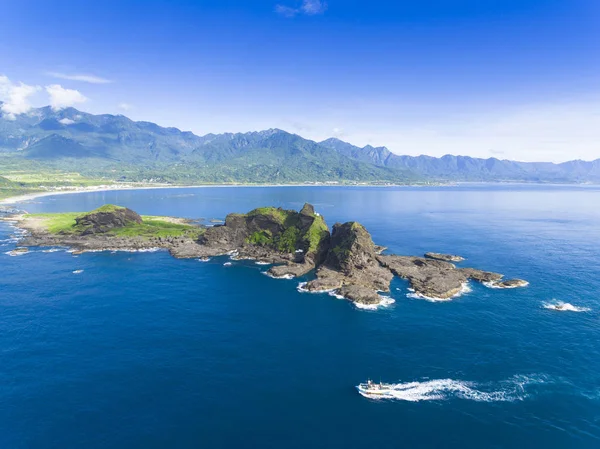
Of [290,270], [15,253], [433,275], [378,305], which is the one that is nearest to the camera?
[378,305]

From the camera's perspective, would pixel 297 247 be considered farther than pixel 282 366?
Yes

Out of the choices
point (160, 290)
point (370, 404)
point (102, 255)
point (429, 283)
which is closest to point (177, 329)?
point (160, 290)

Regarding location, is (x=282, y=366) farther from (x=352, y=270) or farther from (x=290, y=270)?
(x=290, y=270)

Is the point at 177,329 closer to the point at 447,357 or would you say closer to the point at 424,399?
the point at 424,399

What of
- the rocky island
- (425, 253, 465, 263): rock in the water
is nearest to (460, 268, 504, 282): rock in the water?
the rocky island

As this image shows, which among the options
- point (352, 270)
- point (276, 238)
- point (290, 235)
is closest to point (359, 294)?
point (352, 270)

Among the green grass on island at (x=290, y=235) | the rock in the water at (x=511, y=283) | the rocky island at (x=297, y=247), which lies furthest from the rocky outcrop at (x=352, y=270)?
the rock in the water at (x=511, y=283)

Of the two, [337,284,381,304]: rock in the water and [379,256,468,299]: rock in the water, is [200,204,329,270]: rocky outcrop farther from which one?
[379,256,468,299]: rock in the water
